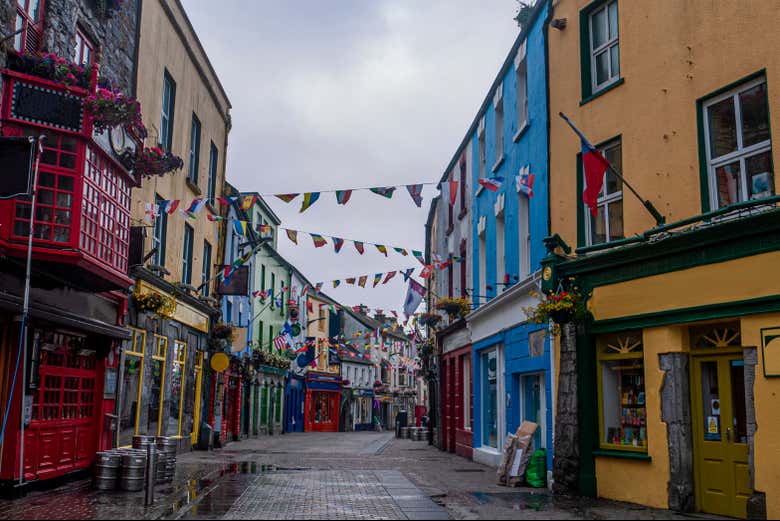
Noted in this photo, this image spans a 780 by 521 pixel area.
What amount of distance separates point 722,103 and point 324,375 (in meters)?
50.2

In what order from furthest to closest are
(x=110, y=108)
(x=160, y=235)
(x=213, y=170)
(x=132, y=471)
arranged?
(x=213, y=170) < (x=160, y=235) < (x=132, y=471) < (x=110, y=108)

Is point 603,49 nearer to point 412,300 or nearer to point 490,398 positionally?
point 490,398

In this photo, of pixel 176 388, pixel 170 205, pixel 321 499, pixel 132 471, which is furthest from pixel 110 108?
pixel 176 388

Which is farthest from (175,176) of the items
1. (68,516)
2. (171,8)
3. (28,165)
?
(68,516)

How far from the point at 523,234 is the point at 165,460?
8.70 metres

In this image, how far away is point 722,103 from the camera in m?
11.4

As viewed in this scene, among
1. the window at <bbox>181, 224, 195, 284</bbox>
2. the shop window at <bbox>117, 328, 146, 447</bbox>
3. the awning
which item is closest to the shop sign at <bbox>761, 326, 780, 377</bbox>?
the awning

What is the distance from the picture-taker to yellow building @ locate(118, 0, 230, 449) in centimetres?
1814

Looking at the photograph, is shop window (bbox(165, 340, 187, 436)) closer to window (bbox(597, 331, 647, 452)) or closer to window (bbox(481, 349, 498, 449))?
window (bbox(481, 349, 498, 449))

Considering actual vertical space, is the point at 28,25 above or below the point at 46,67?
above

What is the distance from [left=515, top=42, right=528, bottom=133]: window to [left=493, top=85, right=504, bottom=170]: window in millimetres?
1432

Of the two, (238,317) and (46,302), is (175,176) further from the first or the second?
(238,317)

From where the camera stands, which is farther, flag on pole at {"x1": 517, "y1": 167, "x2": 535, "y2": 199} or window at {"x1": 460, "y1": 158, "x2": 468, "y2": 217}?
window at {"x1": 460, "y1": 158, "x2": 468, "y2": 217}

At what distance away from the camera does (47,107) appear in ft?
40.1
